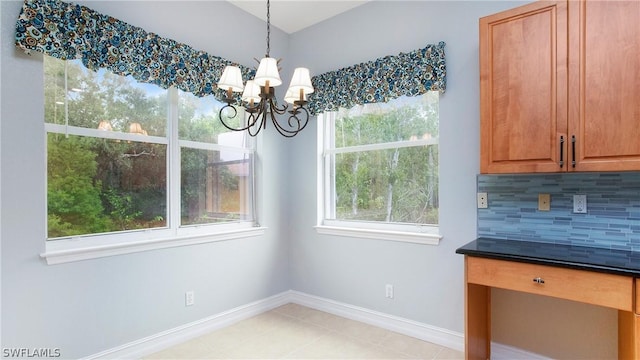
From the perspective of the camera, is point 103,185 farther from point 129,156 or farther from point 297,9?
point 297,9

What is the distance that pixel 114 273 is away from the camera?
227 centimetres

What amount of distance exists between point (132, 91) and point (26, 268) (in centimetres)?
135

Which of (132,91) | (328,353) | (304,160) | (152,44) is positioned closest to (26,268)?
(132,91)

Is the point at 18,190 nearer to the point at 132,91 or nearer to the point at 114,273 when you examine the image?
the point at 114,273

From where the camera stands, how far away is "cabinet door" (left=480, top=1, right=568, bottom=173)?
187 cm

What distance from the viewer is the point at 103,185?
2.32 m

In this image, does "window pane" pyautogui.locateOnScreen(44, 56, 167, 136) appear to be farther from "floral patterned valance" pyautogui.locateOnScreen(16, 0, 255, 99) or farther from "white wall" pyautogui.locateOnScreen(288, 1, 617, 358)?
"white wall" pyautogui.locateOnScreen(288, 1, 617, 358)

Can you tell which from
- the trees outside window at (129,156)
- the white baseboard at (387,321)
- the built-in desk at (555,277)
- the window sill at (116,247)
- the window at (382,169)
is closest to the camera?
the built-in desk at (555,277)

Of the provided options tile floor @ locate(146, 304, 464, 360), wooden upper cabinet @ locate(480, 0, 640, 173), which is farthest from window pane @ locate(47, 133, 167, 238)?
wooden upper cabinet @ locate(480, 0, 640, 173)

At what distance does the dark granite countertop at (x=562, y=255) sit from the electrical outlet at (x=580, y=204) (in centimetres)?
22

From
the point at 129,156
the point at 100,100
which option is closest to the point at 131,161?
the point at 129,156

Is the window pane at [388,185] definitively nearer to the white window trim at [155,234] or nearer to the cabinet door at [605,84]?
the white window trim at [155,234]

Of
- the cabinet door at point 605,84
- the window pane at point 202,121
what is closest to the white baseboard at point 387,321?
the cabinet door at point 605,84

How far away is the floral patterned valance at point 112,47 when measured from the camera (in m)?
1.90
